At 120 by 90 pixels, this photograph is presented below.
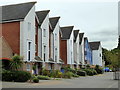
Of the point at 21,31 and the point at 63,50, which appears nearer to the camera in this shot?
the point at 21,31

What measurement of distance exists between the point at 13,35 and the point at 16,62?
17.9 feet

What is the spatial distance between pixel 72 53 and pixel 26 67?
1997cm

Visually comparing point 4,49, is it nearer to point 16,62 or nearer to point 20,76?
point 16,62

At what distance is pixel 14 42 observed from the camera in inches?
1208

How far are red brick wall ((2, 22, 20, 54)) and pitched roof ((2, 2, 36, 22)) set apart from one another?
84cm

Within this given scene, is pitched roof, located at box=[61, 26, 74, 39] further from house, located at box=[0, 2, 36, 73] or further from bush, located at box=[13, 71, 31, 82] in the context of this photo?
bush, located at box=[13, 71, 31, 82]

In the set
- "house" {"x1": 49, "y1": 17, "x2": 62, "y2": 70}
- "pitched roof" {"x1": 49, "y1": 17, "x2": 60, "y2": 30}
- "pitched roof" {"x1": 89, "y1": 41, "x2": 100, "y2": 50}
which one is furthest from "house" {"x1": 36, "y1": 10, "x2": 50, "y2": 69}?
"pitched roof" {"x1": 89, "y1": 41, "x2": 100, "y2": 50}

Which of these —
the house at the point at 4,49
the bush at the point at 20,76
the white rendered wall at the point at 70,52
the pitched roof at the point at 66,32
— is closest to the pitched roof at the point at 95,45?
the pitched roof at the point at 66,32

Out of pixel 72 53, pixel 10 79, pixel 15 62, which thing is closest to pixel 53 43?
pixel 72 53

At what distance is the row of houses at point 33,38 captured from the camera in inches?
1203

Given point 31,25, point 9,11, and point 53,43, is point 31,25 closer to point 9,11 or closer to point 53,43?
point 9,11

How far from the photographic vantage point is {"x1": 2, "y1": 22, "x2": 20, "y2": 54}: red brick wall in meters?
30.6

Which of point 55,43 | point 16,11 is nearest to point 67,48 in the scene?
point 55,43

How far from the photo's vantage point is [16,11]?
107ft
